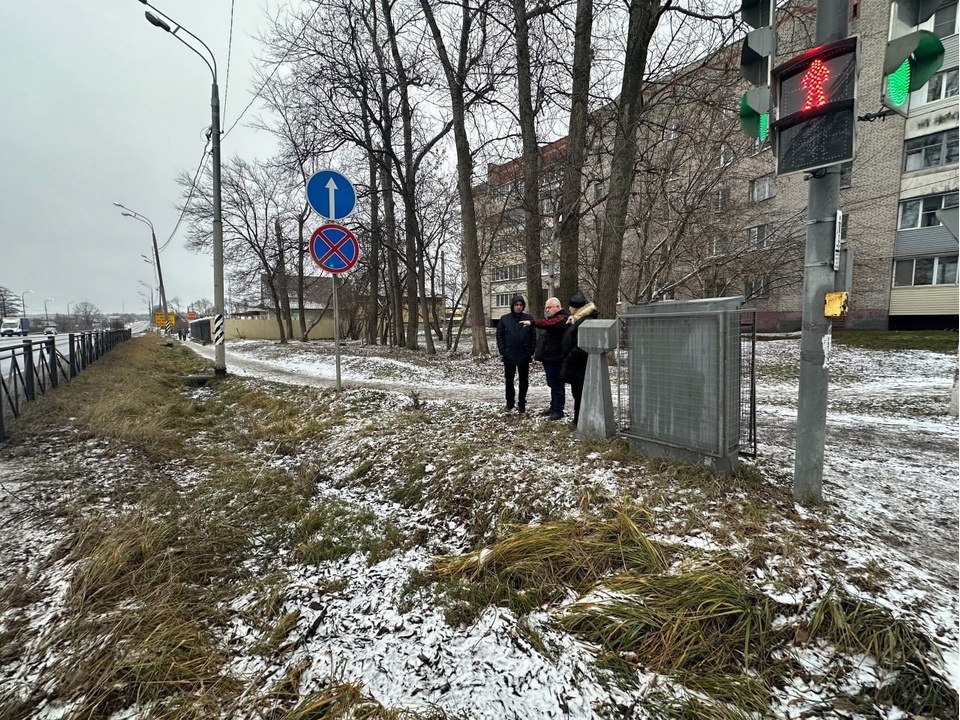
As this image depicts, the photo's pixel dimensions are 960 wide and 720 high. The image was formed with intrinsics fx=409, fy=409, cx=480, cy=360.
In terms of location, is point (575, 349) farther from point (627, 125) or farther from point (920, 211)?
point (920, 211)

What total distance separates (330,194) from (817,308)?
19.4ft

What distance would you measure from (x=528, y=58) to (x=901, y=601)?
11.9 meters

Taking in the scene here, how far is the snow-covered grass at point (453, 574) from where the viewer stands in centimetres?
172

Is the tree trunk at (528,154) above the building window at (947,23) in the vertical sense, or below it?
below

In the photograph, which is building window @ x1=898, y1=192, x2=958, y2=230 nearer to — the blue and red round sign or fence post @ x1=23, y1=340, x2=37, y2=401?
the blue and red round sign

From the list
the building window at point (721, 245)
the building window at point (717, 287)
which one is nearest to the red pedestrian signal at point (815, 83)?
the building window at point (721, 245)

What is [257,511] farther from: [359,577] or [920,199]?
[920,199]

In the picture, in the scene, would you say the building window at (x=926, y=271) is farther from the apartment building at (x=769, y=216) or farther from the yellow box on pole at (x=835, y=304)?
the yellow box on pole at (x=835, y=304)

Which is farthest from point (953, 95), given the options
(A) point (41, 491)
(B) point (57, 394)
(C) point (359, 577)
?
(B) point (57, 394)

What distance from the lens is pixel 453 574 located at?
97.0 inches

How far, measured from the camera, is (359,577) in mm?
2551

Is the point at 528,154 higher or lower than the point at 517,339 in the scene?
higher

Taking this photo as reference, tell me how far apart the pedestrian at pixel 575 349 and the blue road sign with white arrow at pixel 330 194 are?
3.64 metres

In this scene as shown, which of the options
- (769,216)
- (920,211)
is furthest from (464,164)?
(920,211)
